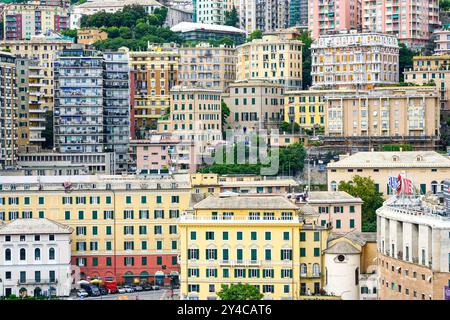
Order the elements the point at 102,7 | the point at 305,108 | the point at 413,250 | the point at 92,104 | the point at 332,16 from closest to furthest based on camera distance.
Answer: the point at 413,250, the point at 92,104, the point at 305,108, the point at 332,16, the point at 102,7

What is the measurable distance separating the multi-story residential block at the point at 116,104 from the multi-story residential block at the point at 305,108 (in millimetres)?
10115

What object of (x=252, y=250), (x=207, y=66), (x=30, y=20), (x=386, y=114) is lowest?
(x=252, y=250)

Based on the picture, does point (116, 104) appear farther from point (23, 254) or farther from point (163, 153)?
point (23, 254)

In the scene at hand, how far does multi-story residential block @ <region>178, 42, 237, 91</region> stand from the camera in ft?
274

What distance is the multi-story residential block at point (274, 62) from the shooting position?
81.1 metres

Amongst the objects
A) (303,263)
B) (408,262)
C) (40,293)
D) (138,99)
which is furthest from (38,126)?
(408,262)

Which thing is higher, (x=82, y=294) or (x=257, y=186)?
(x=257, y=186)

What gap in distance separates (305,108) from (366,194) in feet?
79.7

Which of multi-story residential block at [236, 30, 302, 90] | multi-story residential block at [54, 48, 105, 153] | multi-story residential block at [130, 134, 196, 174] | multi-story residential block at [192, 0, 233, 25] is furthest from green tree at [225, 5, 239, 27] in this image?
multi-story residential block at [130, 134, 196, 174]

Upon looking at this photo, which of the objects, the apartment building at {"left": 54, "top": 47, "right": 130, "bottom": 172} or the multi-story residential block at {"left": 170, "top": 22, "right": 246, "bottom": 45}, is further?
the multi-story residential block at {"left": 170, "top": 22, "right": 246, "bottom": 45}

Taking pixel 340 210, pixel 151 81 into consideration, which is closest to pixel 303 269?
pixel 340 210

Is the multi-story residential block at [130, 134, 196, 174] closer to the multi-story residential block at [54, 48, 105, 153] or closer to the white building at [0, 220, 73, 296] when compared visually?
the multi-story residential block at [54, 48, 105, 153]

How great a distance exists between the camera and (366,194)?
5047cm

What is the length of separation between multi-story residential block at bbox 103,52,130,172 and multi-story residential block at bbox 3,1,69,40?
36581 mm
